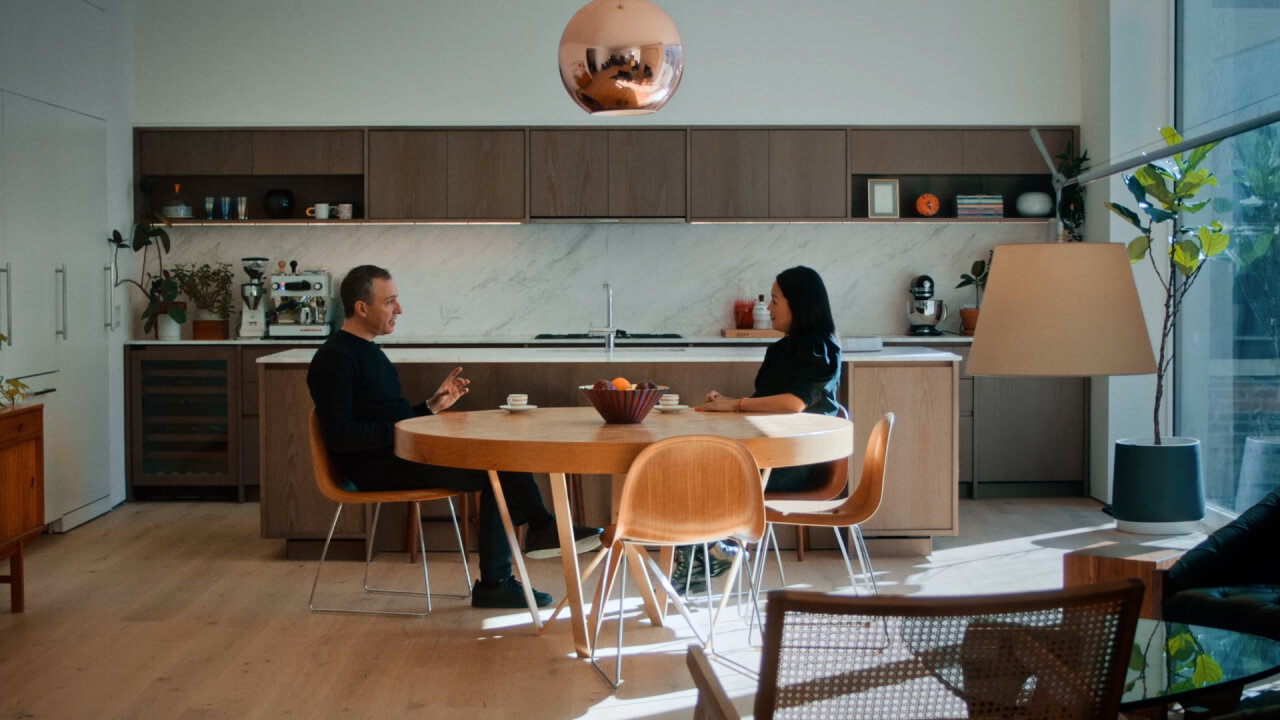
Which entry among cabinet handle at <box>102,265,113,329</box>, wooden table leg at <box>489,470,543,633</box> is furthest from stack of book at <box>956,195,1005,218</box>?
cabinet handle at <box>102,265,113,329</box>

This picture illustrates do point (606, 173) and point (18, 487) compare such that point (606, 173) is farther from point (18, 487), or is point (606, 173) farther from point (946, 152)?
point (18, 487)

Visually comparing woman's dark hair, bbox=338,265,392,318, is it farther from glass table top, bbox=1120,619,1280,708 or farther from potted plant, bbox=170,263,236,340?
potted plant, bbox=170,263,236,340

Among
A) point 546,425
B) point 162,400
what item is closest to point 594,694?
point 546,425

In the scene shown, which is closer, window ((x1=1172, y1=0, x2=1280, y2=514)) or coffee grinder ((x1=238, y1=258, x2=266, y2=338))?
window ((x1=1172, y1=0, x2=1280, y2=514))

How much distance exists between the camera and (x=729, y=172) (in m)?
6.78

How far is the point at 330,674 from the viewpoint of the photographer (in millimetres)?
3465

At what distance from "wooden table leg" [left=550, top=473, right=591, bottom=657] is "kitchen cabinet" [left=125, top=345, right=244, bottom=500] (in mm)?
3464

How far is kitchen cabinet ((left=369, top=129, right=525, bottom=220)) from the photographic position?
6.75 m

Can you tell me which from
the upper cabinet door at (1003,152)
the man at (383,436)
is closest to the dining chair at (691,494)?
the man at (383,436)

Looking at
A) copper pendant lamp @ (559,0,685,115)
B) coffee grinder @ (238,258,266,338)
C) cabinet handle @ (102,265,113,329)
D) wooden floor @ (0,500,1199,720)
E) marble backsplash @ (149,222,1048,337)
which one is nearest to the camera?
copper pendant lamp @ (559,0,685,115)

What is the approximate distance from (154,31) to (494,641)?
473 cm

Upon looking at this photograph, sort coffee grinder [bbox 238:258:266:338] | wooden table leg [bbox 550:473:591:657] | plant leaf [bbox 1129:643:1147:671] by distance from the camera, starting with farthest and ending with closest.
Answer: coffee grinder [bbox 238:258:266:338]
wooden table leg [bbox 550:473:591:657]
plant leaf [bbox 1129:643:1147:671]

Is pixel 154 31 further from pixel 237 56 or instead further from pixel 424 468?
pixel 424 468

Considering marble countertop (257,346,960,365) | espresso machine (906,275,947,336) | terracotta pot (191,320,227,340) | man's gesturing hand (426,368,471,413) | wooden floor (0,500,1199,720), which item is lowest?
wooden floor (0,500,1199,720)
